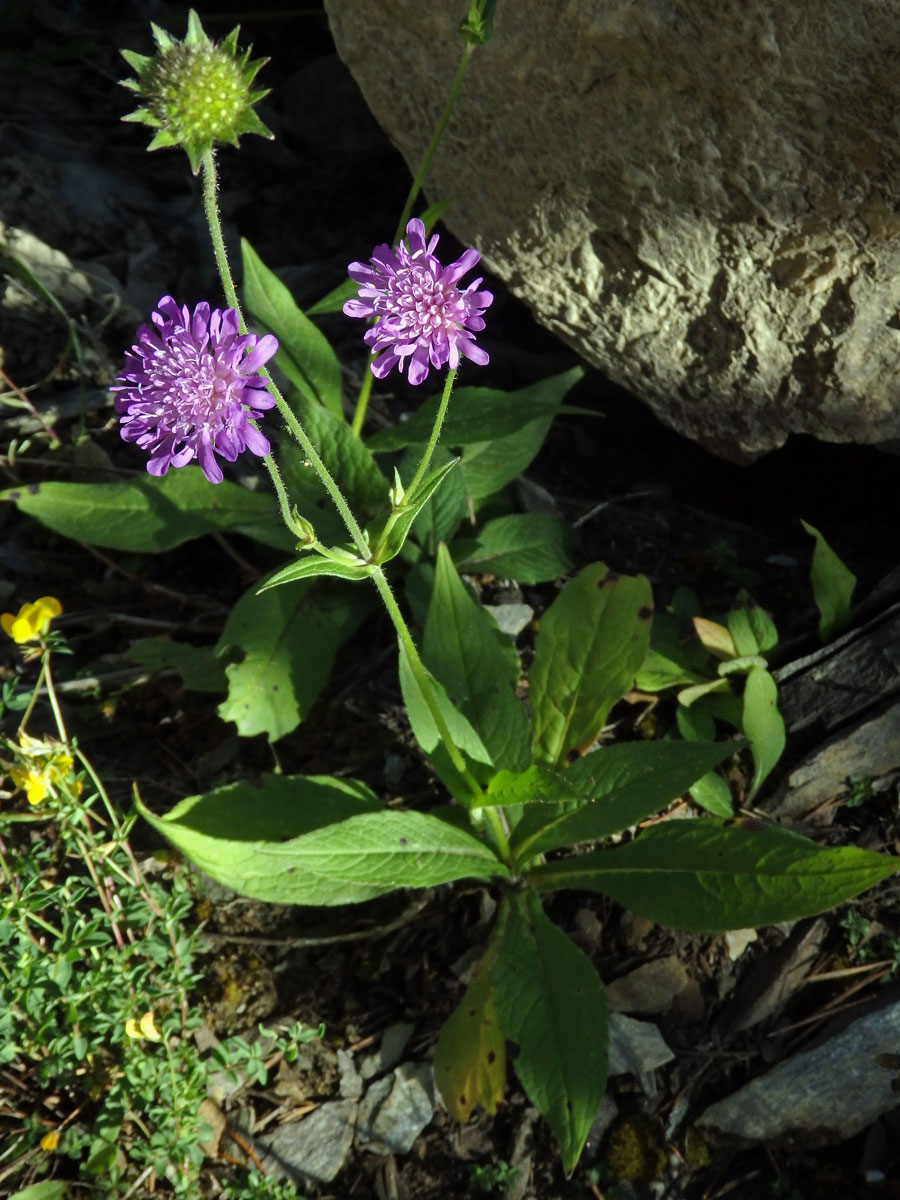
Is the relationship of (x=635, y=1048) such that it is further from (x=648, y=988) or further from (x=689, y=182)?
(x=689, y=182)

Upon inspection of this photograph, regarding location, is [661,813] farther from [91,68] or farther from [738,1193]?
[91,68]

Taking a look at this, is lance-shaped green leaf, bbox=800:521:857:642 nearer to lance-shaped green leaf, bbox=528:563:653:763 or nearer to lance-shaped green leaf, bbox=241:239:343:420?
lance-shaped green leaf, bbox=528:563:653:763

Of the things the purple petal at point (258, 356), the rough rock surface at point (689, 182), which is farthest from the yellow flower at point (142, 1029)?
the rough rock surface at point (689, 182)

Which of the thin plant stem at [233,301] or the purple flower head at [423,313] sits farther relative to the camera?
the purple flower head at [423,313]

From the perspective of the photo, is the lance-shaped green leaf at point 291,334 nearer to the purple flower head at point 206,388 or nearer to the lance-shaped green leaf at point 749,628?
the purple flower head at point 206,388

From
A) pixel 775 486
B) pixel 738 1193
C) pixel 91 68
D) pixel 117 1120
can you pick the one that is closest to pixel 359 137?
pixel 91 68

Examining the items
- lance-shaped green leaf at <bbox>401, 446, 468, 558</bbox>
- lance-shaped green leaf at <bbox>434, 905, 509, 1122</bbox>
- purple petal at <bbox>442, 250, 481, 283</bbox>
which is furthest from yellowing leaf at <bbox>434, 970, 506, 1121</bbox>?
purple petal at <bbox>442, 250, 481, 283</bbox>
